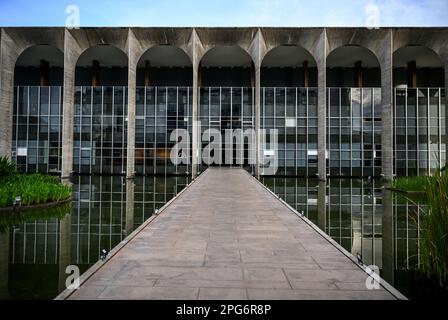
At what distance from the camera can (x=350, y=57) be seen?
37156mm

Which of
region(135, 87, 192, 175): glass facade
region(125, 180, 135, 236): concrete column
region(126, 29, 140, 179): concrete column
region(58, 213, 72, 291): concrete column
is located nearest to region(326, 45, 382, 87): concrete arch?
region(135, 87, 192, 175): glass facade

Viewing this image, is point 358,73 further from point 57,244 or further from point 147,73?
point 57,244

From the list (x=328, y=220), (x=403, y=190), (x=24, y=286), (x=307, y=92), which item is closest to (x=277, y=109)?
(x=307, y=92)

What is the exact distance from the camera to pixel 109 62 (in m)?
39.8

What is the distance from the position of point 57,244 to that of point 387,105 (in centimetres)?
2928

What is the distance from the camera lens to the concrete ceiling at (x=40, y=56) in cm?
3544

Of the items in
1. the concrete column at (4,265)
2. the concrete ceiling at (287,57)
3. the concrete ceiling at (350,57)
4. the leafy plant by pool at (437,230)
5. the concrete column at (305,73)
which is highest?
the concrete ceiling at (287,57)

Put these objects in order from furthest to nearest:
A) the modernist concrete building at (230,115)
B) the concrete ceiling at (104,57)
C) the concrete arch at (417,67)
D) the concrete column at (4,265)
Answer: the modernist concrete building at (230,115), the concrete arch at (417,67), the concrete ceiling at (104,57), the concrete column at (4,265)

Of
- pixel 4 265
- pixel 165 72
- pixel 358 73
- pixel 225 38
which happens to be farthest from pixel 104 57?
pixel 4 265

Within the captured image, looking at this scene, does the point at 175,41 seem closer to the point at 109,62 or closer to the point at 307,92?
the point at 109,62

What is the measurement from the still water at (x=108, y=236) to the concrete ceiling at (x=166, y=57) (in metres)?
22.1

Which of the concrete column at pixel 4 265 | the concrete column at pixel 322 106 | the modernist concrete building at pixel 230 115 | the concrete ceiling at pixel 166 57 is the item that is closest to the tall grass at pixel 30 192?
the concrete column at pixel 4 265

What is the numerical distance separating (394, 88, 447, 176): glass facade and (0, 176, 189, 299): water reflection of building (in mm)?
29714

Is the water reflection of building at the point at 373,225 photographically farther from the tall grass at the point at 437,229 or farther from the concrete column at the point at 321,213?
the tall grass at the point at 437,229
